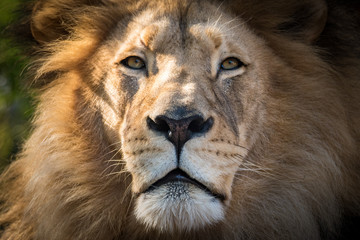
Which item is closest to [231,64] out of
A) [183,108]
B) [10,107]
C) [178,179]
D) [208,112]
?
[208,112]

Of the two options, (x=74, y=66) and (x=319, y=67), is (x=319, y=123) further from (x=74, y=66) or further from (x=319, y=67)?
(x=74, y=66)

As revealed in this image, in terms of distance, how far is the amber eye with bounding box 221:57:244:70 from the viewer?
141 inches

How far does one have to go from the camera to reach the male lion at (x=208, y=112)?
337 cm

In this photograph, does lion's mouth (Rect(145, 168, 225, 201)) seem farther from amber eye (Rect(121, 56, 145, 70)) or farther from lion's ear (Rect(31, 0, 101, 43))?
lion's ear (Rect(31, 0, 101, 43))

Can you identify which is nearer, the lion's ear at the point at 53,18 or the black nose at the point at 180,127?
the black nose at the point at 180,127

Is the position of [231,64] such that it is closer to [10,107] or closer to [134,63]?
[134,63]

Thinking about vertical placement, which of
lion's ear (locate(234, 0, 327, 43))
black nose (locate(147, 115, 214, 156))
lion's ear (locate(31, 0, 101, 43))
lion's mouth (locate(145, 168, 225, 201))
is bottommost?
lion's mouth (locate(145, 168, 225, 201))

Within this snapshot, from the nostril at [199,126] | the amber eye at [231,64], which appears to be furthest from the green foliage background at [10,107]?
the nostril at [199,126]

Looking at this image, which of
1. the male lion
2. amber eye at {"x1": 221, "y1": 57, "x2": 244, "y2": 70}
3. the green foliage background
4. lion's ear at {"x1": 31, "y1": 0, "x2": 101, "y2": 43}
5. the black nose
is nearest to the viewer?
the black nose

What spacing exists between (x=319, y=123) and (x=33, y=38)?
2066 mm

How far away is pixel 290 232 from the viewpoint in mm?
3605

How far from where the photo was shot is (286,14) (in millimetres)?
3891

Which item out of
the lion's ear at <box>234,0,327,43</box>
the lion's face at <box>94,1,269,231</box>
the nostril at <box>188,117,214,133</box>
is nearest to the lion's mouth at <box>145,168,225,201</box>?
the lion's face at <box>94,1,269,231</box>

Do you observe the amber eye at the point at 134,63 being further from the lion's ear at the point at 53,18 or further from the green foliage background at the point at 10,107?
the green foliage background at the point at 10,107
